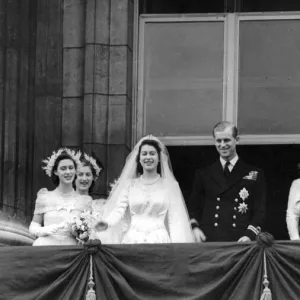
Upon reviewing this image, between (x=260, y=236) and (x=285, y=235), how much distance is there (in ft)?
10.2

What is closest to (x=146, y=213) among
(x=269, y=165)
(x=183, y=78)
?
(x=269, y=165)

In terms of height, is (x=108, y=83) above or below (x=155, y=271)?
above

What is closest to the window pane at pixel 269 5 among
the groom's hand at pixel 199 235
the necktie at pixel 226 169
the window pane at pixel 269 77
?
the window pane at pixel 269 77

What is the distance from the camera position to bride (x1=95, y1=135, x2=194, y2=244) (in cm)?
2116

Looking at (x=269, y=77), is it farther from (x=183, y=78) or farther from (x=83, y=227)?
(x=83, y=227)

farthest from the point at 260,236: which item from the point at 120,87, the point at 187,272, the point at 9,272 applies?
the point at 120,87

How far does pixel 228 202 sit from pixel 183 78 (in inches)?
136

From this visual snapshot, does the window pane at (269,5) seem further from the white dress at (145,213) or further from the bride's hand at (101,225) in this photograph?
the bride's hand at (101,225)

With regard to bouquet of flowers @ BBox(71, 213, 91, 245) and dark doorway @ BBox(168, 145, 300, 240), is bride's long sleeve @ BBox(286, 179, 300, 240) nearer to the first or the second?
bouquet of flowers @ BBox(71, 213, 91, 245)

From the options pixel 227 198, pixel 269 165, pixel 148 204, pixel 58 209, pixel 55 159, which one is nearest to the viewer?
pixel 227 198

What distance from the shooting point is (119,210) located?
2125cm

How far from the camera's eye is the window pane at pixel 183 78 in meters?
24.1

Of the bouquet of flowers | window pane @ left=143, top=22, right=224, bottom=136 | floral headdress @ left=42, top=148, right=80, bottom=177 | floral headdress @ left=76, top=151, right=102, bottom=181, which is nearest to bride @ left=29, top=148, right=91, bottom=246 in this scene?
floral headdress @ left=42, top=148, right=80, bottom=177

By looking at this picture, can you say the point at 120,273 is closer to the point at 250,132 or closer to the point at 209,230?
the point at 209,230
